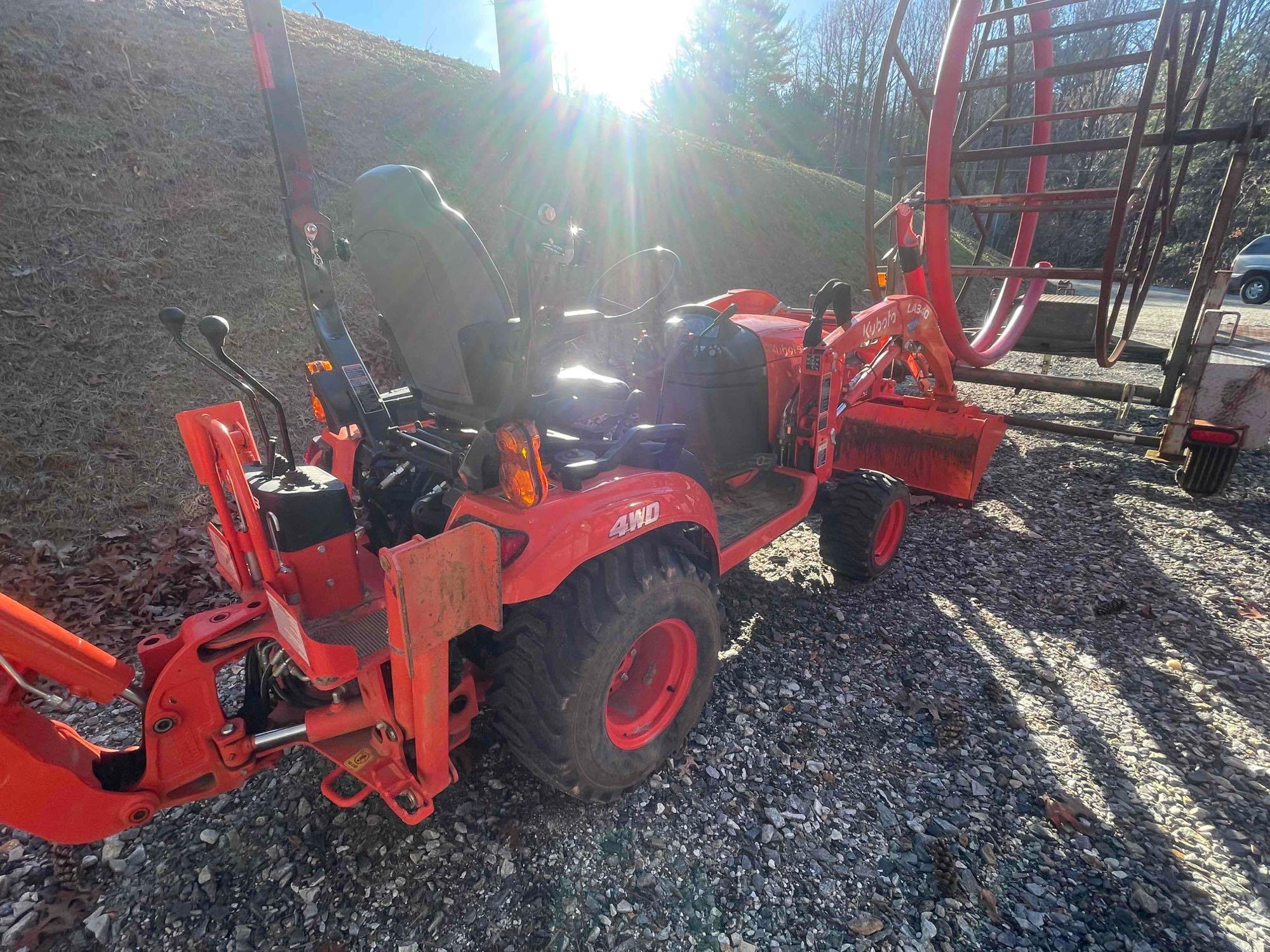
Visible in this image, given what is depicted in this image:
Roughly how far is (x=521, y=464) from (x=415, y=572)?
0.43 metres

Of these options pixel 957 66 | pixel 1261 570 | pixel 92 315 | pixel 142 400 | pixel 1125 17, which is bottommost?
pixel 1261 570

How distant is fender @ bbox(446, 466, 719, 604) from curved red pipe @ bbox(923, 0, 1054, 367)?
256 cm

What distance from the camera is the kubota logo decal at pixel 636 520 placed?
195cm

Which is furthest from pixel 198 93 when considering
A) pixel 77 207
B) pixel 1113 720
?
pixel 1113 720

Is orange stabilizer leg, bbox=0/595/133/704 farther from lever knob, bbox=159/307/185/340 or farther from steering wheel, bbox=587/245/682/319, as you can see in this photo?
steering wheel, bbox=587/245/682/319

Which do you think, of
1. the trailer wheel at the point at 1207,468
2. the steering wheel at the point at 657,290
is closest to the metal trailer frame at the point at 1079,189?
the trailer wheel at the point at 1207,468

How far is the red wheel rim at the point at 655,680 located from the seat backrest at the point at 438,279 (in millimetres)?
1020

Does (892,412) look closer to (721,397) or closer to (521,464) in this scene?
(721,397)

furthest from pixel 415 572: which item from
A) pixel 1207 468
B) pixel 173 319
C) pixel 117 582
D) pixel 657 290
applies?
pixel 1207 468

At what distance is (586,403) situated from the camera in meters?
2.51

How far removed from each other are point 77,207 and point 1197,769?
815 cm

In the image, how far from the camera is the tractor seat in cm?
243

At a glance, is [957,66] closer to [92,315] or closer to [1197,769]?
[1197,769]

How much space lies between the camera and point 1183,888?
1899mm
